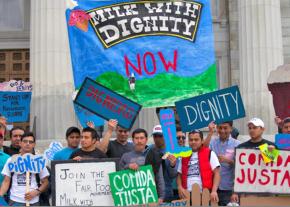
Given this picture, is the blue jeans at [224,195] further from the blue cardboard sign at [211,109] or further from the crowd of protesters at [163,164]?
the blue cardboard sign at [211,109]

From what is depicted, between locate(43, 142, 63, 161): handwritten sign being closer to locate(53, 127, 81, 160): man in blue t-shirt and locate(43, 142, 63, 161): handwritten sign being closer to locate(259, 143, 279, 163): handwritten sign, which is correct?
locate(53, 127, 81, 160): man in blue t-shirt

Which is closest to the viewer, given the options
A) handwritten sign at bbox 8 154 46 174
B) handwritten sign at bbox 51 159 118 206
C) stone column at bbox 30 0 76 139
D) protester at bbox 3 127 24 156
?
handwritten sign at bbox 51 159 118 206

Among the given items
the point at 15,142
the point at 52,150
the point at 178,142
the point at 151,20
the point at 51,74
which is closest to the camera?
the point at 178,142

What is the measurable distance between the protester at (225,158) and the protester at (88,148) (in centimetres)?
166

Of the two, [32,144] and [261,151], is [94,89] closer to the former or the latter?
[32,144]

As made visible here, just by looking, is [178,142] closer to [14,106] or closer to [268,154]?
[268,154]

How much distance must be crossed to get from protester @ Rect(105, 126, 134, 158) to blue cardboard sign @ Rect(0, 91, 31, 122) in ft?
16.5

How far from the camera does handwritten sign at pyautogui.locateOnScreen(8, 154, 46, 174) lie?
27.9 feet

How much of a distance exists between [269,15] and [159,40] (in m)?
7.32

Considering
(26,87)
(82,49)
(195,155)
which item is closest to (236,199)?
(195,155)

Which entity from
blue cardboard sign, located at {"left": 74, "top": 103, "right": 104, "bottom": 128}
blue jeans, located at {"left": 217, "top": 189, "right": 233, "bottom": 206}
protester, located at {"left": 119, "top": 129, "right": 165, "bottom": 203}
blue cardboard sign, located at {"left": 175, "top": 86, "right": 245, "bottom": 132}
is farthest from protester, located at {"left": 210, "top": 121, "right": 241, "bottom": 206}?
blue cardboard sign, located at {"left": 74, "top": 103, "right": 104, "bottom": 128}

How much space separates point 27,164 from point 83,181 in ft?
2.53

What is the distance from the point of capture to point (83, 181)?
27.2ft

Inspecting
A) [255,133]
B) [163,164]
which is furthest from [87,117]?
[255,133]
